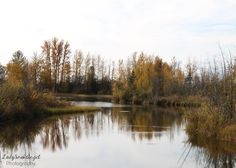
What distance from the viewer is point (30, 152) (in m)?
13.7

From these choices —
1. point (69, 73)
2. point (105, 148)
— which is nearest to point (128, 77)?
point (69, 73)

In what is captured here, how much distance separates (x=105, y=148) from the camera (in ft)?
49.5

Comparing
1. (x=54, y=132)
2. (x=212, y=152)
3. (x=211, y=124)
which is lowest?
(x=212, y=152)

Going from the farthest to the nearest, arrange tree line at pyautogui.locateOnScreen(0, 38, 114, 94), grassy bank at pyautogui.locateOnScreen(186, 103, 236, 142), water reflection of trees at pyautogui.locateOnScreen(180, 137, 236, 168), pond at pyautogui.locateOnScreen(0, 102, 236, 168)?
tree line at pyautogui.locateOnScreen(0, 38, 114, 94)
grassy bank at pyautogui.locateOnScreen(186, 103, 236, 142)
water reflection of trees at pyautogui.locateOnScreen(180, 137, 236, 168)
pond at pyautogui.locateOnScreen(0, 102, 236, 168)

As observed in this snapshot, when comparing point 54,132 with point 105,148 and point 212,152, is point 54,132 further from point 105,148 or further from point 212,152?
point 212,152

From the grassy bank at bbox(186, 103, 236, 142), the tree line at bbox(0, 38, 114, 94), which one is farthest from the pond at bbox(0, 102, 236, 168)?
the tree line at bbox(0, 38, 114, 94)

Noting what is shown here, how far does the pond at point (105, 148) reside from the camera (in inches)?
487

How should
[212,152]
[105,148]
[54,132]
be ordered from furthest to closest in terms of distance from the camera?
[54,132] → [105,148] → [212,152]

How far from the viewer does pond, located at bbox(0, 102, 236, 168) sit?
40.5 feet

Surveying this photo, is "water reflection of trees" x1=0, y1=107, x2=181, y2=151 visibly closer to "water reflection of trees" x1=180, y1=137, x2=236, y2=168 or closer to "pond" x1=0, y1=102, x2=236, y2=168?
"pond" x1=0, y1=102, x2=236, y2=168

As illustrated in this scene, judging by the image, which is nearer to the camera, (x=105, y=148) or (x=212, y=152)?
(x=212, y=152)

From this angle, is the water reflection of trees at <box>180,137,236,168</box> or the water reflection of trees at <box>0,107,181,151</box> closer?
the water reflection of trees at <box>180,137,236,168</box>

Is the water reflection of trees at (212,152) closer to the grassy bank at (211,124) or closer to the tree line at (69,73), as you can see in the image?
the grassy bank at (211,124)

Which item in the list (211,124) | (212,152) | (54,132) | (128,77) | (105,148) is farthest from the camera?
(128,77)
